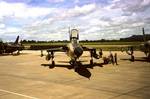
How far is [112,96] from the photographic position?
14.9 m

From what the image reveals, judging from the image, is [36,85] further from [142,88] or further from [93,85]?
[142,88]

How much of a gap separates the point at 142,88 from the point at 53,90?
5996mm

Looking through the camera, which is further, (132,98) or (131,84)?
(131,84)

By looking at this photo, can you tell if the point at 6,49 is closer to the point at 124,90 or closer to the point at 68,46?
the point at 68,46

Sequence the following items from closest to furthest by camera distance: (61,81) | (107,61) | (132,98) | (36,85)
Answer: (132,98) < (36,85) < (61,81) < (107,61)

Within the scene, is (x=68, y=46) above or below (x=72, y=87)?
above

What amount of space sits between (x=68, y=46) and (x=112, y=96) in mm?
16698

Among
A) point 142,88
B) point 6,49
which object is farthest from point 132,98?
point 6,49

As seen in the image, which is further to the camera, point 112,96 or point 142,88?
point 142,88

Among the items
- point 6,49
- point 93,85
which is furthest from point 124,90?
point 6,49

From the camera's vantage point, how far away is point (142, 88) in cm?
1694

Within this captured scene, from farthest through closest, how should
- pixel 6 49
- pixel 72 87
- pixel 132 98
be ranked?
pixel 6 49 → pixel 72 87 → pixel 132 98

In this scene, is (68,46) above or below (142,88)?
above

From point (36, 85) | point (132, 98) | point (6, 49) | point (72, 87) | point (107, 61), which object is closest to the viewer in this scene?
point (132, 98)
